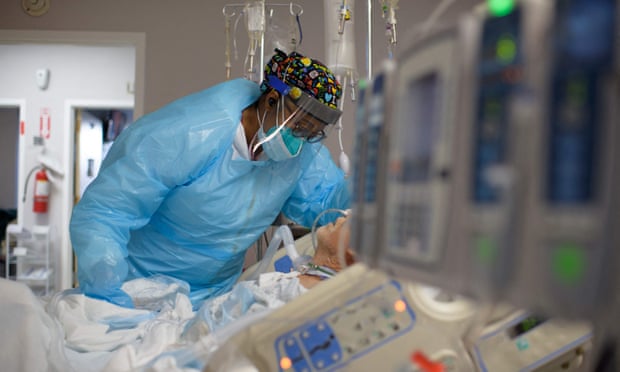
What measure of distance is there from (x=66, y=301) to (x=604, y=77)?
1.34 metres

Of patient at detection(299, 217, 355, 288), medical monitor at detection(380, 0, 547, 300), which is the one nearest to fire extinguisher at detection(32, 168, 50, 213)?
patient at detection(299, 217, 355, 288)

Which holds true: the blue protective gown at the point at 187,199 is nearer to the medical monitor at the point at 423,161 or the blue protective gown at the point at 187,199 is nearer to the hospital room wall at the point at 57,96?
the medical monitor at the point at 423,161

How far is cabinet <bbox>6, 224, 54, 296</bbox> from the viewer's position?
4.93 m

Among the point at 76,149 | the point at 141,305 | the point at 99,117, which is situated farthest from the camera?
the point at 99,117

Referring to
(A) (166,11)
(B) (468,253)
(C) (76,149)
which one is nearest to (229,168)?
(B) (468,253)

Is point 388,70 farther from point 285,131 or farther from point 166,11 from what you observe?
point 166,11

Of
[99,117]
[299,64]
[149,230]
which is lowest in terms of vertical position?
[149,230]

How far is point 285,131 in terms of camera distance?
1.80m

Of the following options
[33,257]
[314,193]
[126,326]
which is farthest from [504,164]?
[33,257]

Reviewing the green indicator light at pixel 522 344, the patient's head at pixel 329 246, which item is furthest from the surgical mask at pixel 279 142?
→ the green indicator light at pixel 522 344

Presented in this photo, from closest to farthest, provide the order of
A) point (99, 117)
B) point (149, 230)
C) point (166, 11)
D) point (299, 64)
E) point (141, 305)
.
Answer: point (141, 305)
point (299, 64)
point (149, 230)
point (166, 11)
point (99, 117)

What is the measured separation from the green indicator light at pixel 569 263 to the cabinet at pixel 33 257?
17.3 ft

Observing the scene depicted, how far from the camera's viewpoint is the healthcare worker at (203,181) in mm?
1584

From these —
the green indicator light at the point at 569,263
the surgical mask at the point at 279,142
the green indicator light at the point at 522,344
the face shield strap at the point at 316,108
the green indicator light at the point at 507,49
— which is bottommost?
the green indicator light at the point at 522,344
